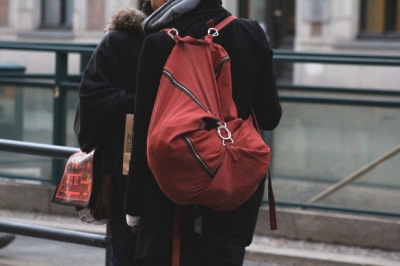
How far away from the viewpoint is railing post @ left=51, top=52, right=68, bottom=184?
8.23 meters

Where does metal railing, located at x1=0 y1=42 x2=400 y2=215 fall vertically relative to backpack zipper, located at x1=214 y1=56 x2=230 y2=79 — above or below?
below

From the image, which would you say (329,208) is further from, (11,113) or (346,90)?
(11,113)

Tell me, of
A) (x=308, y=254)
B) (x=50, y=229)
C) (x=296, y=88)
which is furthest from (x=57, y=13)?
(x=50, y=229)

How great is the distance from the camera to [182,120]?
120 inches

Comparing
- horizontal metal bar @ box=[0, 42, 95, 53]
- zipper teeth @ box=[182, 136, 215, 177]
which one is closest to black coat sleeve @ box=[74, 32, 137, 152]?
zipper teeth @ box=[182, 136, 215, 177]

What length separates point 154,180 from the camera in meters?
3.27

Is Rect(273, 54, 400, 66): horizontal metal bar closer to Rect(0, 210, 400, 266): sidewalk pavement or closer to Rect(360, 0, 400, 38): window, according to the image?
Rect(0, 210, 400, 266): sidewalk pavement

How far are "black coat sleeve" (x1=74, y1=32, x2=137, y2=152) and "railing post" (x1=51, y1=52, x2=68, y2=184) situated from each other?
14.9 feet

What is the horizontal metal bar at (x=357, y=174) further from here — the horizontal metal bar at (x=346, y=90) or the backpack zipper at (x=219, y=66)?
the backpack zipper at (x=219, y=66)

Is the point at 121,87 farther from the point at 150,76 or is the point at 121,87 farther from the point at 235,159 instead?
the point at 235,159

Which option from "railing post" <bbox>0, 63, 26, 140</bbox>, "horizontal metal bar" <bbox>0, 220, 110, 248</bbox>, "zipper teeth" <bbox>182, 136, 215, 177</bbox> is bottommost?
"horizontal metal bar" <bbox>0, 220, 110, 248</bbox>

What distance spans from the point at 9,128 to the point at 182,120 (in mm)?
5908

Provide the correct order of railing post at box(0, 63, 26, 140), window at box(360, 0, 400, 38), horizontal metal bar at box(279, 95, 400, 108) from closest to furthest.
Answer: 1. horizontal metal bar at box(279, 95, 400, 108)
2. railing post at box(0, 63, 26, 140)
3. window at box(360, 0, 400, 38)

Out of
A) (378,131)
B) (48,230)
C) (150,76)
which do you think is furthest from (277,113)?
(378,131)
